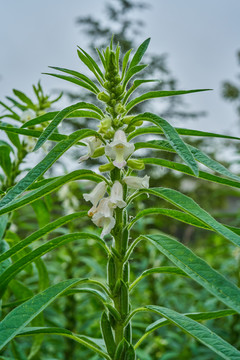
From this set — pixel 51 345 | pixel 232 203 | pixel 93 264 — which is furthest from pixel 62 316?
pixel 232 203

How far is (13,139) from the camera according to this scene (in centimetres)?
173

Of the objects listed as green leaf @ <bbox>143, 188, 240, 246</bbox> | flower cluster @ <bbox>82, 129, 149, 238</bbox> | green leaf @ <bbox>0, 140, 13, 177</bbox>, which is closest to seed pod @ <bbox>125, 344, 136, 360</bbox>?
flower cluster @ <bbox>82, 129, 149, 238</bbox>

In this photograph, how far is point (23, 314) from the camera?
0.89 meters

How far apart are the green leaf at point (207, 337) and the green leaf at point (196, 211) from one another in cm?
21

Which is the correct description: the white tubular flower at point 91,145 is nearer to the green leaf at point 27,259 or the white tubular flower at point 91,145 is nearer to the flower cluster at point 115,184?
the flower cluster at point 115,184

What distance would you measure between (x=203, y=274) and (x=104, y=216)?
363 mm

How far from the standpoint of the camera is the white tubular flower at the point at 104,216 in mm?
1086

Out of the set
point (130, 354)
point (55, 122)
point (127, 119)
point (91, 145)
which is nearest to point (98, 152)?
point (91, 145)

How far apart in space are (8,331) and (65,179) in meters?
0.39

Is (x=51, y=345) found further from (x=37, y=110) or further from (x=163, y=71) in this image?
(x=163, y=71)

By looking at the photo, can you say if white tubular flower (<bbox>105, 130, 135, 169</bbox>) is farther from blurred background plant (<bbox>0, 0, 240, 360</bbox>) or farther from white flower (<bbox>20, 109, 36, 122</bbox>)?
white flower (<bbox>20, 109, 36, 122</bbox>)

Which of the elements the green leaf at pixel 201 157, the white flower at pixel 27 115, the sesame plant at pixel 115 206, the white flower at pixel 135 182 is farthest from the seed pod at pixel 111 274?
the white flower at pixel 27 115

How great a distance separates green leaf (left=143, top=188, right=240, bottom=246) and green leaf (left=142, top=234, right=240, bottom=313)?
0.26 feet

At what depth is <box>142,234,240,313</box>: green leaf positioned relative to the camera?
2.54 feet
